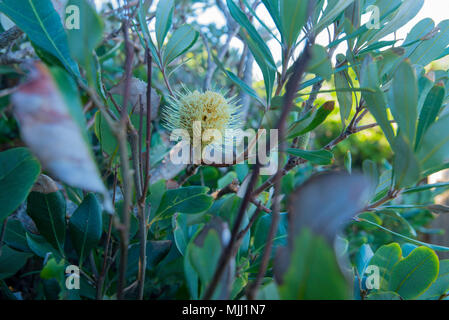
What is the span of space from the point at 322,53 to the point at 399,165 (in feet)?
0.59

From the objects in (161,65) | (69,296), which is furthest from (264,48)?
(69,296)

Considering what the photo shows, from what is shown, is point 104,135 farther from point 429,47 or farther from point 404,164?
point 429,47

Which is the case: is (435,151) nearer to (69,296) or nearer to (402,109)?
(402,109)

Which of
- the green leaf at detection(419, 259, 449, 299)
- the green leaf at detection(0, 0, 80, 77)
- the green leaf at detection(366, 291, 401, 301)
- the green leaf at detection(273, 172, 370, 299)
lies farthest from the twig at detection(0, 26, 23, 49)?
the green leaf at detection(419, 259, 449, 299)

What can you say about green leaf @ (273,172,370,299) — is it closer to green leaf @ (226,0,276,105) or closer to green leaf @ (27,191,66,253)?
green leaf @ (226,0,276,105)

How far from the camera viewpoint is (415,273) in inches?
21.7

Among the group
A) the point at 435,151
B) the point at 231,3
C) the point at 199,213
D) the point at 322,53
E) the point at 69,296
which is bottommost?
the point at 69,296

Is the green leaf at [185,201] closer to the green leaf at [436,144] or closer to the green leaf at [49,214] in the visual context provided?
the green leaf at [49,214]

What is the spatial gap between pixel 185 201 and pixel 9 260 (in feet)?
1.16

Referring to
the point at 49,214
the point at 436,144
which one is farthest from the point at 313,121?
the point at 49,214

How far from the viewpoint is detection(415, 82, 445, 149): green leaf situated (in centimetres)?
47

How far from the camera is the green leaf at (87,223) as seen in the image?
605 mm

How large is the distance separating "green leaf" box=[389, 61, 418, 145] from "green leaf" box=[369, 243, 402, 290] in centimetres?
26
